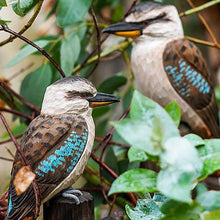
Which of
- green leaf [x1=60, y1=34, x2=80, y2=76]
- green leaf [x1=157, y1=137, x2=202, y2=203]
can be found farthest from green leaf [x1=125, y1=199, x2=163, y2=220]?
green leaf [x1=60, y1=34, x2=80, y2=76]

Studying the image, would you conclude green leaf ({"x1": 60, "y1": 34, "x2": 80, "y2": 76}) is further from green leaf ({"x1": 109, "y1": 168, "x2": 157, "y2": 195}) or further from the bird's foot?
green leaf ({"x1": 109, "y1": 168, "x2": 157, "y2": 195})

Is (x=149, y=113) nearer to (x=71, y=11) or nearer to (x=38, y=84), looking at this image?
(x=71, y=11)

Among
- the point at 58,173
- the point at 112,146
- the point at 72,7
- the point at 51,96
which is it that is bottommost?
the point at 112,146

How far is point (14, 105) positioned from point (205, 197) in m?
1.24

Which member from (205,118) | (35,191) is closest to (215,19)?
(205,118)

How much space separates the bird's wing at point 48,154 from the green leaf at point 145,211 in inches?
10.5

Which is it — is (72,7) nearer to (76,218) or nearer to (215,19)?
(76,218)

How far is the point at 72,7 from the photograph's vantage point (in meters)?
1.52

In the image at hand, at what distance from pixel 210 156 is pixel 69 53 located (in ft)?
3.24

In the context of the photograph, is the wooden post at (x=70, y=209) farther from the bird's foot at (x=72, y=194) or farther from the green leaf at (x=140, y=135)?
the green leaf at (x=140, y=135)

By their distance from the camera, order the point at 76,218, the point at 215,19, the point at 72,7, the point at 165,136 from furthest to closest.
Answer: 1. the point at 215,19
2. the point at 72,7
3. the point at 76,218
4. the point at 165,136

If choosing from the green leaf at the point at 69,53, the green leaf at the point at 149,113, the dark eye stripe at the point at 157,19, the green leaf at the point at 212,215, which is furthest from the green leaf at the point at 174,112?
the dark eye stripe at the point at 157,19

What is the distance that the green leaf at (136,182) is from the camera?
1.97 ft

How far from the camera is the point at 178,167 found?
0.54 meters
